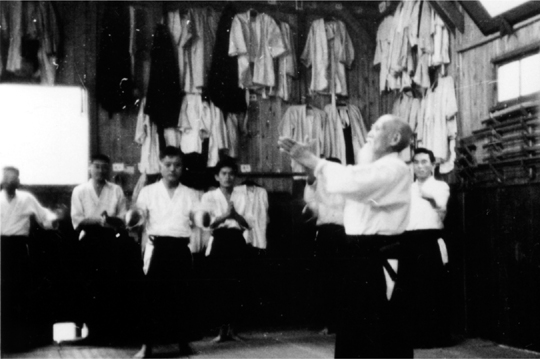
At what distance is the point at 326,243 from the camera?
6523mm

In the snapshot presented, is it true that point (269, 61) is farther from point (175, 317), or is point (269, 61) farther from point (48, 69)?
point (175, 317)

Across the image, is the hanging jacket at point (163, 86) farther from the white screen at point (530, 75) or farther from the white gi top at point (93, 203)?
the white screen at point (530, 75)

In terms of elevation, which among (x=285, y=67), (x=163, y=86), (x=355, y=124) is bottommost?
(x=355, y=124)

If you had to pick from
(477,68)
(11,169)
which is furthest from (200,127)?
(477,68)

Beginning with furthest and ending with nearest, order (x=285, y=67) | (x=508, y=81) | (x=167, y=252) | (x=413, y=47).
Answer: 1. (x=285, y=67)
2. (x=413, y=47)
3. (x=508, y=81)
4. (x=167, y=252)

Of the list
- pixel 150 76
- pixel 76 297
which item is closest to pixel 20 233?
pixel 76 297

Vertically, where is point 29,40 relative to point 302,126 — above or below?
above

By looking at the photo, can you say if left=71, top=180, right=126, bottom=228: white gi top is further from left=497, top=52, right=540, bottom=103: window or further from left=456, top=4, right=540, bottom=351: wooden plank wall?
left=497, top=52, right=540, bottom=103: window

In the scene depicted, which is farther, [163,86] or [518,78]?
[163,86]

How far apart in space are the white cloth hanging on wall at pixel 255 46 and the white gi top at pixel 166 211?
198 centimetres

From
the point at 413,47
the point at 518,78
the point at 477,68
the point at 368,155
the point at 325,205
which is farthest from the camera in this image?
the point at 413,47

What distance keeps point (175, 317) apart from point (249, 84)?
8.69ft

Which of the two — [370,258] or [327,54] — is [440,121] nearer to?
[327,54]

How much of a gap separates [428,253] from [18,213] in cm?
351
